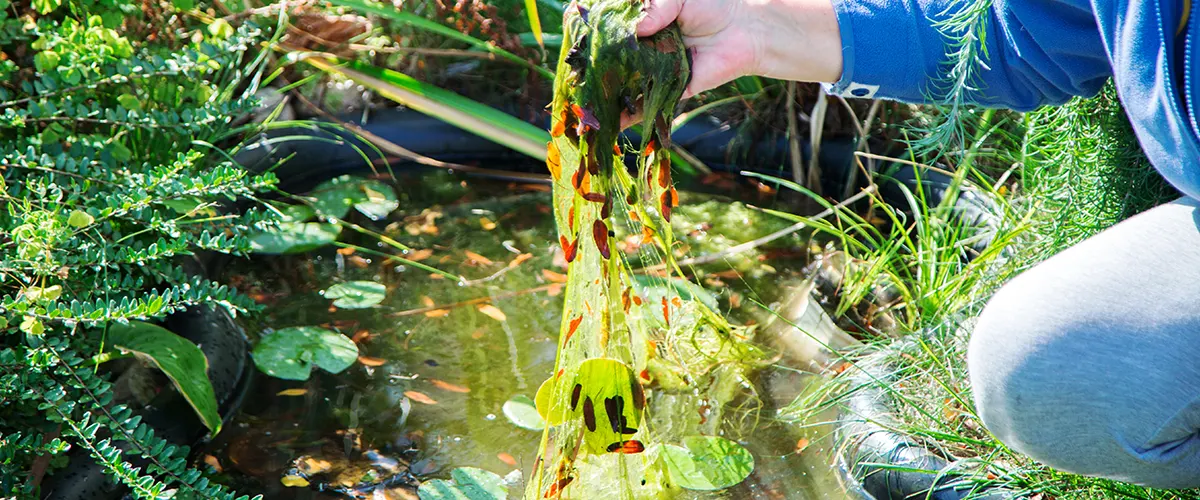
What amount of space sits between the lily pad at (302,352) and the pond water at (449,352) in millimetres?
20

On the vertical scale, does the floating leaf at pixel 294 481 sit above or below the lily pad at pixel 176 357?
below

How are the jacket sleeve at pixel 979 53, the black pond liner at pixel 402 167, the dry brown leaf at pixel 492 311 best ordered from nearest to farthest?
the jacket sleeve at pixel 979 53 < the black pond liner at pixel 402 167 < the dry brown leaf at pixel 492 311

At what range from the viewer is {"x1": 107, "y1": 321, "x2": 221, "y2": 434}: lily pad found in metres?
1.44

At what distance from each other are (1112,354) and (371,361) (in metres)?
1.26

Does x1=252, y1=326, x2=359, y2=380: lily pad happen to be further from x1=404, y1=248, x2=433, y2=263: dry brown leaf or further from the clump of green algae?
the clump of green algae

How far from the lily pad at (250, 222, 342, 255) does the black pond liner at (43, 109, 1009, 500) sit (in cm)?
11

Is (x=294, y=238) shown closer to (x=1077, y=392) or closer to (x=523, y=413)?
(x=523, y=413)

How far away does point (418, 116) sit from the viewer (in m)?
2.60

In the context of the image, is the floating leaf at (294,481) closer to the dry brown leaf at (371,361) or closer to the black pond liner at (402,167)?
the black pond liner at (402,167)

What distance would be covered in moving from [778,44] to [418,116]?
5.09 ft

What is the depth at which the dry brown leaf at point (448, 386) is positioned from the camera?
5.62 ft

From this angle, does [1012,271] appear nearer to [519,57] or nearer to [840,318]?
[840,318]

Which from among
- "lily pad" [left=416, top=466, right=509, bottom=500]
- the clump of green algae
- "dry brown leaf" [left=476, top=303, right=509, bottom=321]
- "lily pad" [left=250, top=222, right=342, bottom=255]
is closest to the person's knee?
the clump of green algae

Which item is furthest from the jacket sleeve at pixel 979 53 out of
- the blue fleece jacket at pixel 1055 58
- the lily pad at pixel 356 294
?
the lily pad at pixel 356 294
